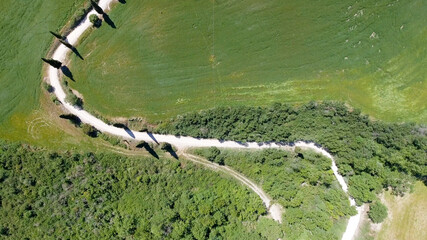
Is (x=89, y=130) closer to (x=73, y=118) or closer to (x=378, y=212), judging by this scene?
(x=73, y=118)

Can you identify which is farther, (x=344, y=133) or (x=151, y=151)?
(x=151, y=151)

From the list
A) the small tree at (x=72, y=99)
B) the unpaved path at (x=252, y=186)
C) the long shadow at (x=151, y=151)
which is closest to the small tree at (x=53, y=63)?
the small tree at (x=72, y=99)

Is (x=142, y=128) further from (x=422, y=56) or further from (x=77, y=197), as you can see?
(x=422, y=56)

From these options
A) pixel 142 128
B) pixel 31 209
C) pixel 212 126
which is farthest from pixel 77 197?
pixel 212 126

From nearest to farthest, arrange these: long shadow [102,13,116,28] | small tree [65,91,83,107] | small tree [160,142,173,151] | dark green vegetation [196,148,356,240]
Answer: long shadow [102,13,116,28] → small tree [65,91,83,107] → dark green vegetation [196,148,356,240] → small tree [160,142,173,151]

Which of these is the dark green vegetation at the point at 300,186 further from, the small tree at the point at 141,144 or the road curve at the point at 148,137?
the small tree at the point at 141,144

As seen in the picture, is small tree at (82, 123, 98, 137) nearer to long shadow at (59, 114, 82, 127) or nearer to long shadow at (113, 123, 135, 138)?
long shadow at (59, 114, 82, 127)

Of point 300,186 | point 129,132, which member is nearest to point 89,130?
point 129,132

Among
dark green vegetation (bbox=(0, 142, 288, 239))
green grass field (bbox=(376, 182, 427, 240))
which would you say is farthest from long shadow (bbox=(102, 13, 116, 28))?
green grass field (bbox=(376, 182, 427, 240))
